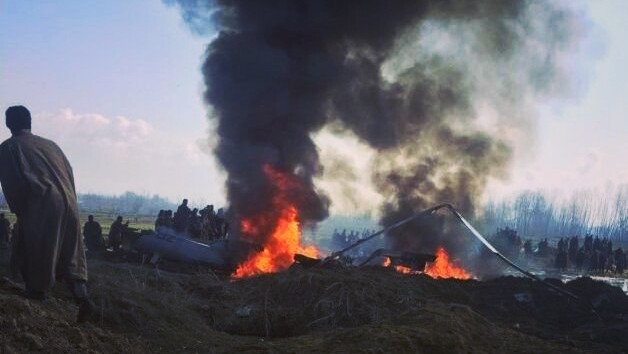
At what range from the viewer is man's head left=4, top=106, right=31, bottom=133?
554 cm

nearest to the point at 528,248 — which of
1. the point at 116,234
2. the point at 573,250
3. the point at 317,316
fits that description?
the point at 573,250

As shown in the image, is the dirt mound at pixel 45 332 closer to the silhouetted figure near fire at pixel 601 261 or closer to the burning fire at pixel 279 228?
the burning fire at pixel 279 228

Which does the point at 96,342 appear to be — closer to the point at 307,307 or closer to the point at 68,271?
the point at 68,271

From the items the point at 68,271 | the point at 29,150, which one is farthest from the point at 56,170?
the point at 68,271

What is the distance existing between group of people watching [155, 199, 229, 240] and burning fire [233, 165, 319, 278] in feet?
8.49

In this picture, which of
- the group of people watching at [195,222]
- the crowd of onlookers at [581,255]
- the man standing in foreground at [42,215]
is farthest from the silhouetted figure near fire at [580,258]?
the man standing in foreground at [42,215]

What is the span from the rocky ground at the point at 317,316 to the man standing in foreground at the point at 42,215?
0.99 ft

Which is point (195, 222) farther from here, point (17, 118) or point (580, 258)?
point (580, 258)

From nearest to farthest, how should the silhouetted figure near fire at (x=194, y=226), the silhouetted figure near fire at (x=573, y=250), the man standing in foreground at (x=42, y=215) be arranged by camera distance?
the man standing in foreground at (x=42, y=215) → the silhouetted figure near fire at (x=194, y=226) → the silhouetted figure near fire at (x=573, y=250)

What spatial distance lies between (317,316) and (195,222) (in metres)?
11.7

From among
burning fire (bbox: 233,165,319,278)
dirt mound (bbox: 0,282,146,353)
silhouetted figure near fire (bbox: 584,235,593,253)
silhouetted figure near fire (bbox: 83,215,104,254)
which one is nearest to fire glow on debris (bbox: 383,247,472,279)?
burning fire (bbox: 233,165,319,278)

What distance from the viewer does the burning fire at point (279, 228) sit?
17828 millimetres

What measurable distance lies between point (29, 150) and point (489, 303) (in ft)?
36.4

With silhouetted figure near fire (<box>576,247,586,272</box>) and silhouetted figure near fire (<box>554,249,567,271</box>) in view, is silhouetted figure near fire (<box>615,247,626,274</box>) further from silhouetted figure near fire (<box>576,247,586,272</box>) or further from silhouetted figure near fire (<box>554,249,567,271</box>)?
silhouetted figure near fire (<box>554,249,567,271</box>)
